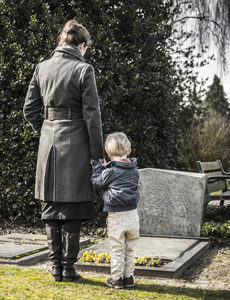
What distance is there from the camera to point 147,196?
5.97 metres

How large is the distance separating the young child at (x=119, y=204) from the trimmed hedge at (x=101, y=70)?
2.81 meters

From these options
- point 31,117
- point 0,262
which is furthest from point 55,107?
point 0,262

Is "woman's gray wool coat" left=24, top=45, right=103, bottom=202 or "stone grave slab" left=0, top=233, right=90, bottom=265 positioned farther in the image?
"stone grave slab" left=0, top=233, right=90, bottom=265

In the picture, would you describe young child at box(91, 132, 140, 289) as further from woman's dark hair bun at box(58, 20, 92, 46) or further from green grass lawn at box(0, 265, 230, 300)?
woman's dark hair bun at box(58, 20, 92, 46)

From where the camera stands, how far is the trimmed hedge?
21.1 ft

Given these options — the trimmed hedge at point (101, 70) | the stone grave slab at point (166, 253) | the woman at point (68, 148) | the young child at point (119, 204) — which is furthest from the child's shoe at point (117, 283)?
the trimmed hedge at point (101, 70)

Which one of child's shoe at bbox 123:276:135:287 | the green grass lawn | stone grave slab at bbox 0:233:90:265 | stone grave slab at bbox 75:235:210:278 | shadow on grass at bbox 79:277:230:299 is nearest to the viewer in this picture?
the green grass lawn

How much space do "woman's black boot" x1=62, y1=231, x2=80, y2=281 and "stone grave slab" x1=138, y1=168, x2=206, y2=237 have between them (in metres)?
2.32

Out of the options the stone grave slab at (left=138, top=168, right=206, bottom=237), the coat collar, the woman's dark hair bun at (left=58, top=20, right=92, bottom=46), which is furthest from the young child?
the stone grave slab at (left=138, top=168, right=206, bottom=237)

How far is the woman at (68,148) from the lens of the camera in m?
3.68

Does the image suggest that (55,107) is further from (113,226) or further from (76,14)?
(76,14)

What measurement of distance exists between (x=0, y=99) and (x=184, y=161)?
29.5 ft

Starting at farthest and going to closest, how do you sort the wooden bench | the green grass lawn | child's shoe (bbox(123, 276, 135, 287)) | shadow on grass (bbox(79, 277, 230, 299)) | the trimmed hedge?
the wooden bench → the trimmed hedge → child's shoe (bbox(123, 276, 135, 287)) → shadow on grass (bbox(79, 277, 230, 299)) → the green grass lawn

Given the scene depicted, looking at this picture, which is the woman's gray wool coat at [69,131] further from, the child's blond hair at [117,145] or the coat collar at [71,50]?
the child's blond hair at [117,145]
